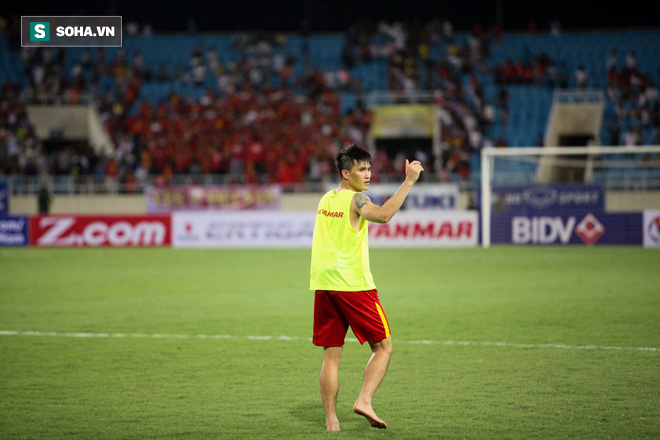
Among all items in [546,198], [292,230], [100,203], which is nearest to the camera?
[292,230]

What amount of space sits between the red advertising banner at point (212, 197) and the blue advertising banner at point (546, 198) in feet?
28.1

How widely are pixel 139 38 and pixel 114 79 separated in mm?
3444

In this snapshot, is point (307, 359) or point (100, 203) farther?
point (100, 203)

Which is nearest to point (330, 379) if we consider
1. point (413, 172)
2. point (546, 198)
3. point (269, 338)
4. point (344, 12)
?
point (413, 172)

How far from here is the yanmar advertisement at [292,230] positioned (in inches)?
909

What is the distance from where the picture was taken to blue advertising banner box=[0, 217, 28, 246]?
2462cm

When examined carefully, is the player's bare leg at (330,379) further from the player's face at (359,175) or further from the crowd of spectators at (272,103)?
the crowd of spectators at (272,103)

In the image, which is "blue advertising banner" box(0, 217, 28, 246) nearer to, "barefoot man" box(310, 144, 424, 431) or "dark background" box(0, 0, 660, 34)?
"dark background" box(0, 0, 660, 34)

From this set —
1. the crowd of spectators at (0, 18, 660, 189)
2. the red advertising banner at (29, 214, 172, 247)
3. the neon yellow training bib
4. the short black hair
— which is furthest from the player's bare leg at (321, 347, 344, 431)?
the crowd of spectators at (0, 18, 660, 189)

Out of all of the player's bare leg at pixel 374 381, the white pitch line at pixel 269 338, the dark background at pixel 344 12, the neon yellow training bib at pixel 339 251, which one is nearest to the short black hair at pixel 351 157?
the neon yellow training bib at pixel 339 251

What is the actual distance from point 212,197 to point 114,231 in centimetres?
663

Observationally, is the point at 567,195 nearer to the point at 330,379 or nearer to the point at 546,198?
the point at 546,198

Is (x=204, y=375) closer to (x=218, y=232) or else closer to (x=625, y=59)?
(x=218, y=232)

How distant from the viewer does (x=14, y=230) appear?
24.7m
